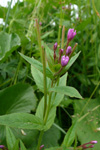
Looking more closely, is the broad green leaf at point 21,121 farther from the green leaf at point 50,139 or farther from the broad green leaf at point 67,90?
the green leaf at point 50,139

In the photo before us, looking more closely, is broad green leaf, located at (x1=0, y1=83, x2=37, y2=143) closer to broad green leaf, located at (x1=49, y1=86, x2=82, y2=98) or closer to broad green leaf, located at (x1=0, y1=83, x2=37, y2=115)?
broad green leaf, located at (x1=0, y1=83, x2=37, y2=115)

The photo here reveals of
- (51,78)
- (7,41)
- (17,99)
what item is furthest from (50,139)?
(7,41)

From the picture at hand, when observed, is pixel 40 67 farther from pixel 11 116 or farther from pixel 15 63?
pixel 15 63

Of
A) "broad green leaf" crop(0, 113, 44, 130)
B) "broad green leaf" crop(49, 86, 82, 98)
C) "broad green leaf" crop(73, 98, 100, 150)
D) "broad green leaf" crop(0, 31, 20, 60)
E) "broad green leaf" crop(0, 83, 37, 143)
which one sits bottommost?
"broad green leaf" crop(73, 98, 100, 150)

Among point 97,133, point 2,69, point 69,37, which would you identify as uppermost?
point 69,37

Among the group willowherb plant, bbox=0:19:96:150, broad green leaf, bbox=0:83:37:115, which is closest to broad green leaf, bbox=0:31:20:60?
broad green leaf, bbox=0:83:37:115

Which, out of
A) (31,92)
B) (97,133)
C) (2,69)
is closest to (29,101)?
(31,92)

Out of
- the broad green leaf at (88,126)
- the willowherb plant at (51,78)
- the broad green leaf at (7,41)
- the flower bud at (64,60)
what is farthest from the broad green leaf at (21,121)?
the broad green leaf at (7,41)
